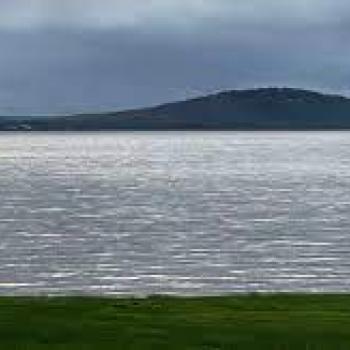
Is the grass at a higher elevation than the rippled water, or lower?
higher

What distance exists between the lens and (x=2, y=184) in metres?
117

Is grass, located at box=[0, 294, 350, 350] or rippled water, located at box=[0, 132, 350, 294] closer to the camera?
grass, located at box=[0, 294, 350, 350]

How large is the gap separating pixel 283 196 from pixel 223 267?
50724 millimetres

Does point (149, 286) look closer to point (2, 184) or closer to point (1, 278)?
point (1, 278)

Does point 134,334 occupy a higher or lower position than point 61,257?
higher

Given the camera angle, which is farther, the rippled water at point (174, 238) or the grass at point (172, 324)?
the rippled water at point (174, 238)

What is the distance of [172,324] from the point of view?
17859 millimetres

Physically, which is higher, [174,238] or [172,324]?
[172,324]

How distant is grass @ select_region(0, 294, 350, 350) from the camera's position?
15.8 meters

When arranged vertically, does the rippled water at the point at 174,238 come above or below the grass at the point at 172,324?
below

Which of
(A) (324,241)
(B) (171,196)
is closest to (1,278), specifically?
(A) (324,241)

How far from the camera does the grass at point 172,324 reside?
1579 cm

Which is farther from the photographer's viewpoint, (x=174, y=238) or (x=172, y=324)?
(x=174, y=238)

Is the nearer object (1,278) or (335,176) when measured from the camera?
(1,278)
